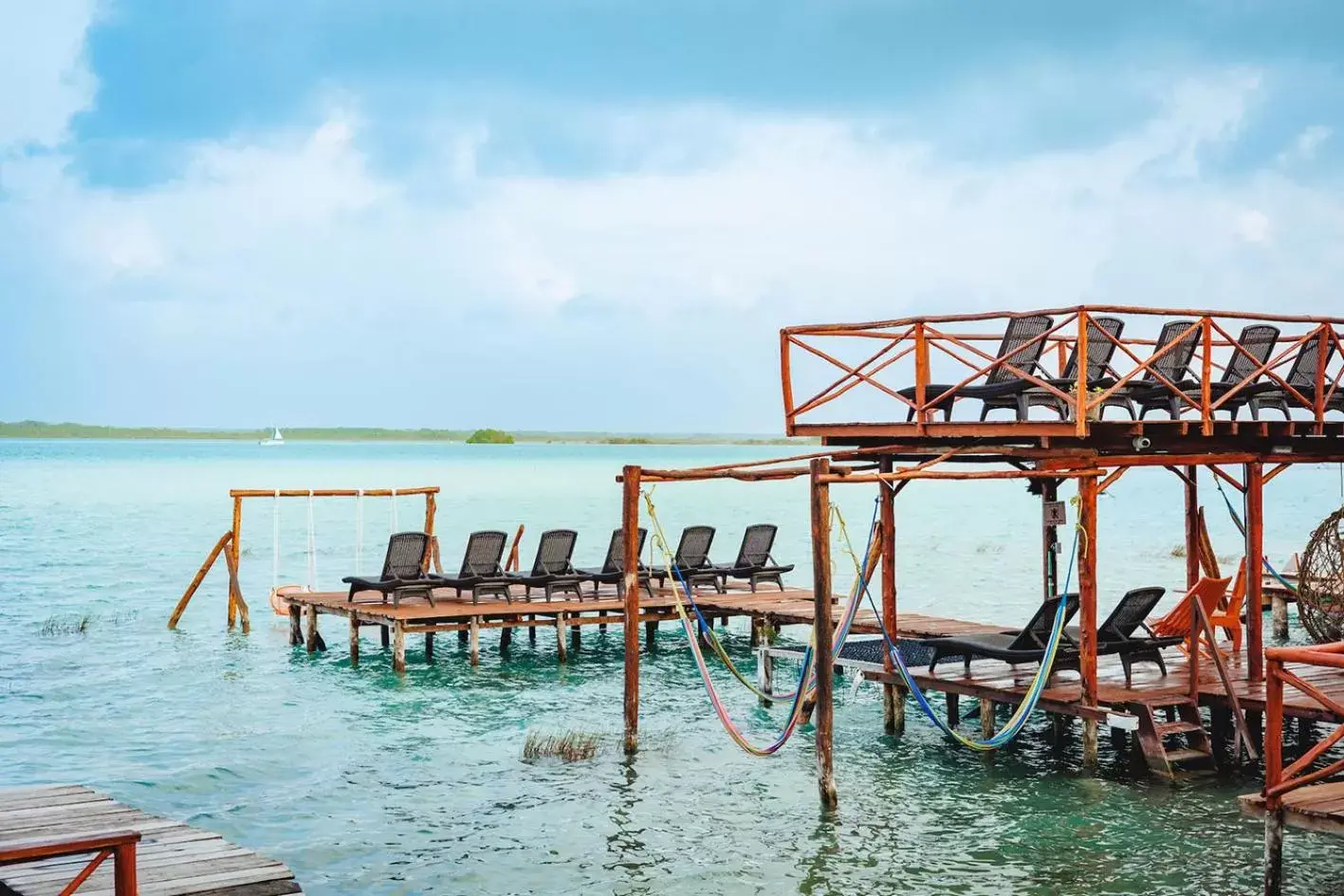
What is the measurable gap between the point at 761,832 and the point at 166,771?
6615mm

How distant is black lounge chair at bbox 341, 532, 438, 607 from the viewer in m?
21.2

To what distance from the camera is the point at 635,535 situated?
48.5 ft

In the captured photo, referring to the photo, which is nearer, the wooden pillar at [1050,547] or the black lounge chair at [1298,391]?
the black lounge chair at [1298,391]

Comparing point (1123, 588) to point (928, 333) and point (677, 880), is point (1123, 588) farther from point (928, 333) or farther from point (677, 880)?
point (677, 880)

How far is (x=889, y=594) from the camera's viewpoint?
15.9 metres

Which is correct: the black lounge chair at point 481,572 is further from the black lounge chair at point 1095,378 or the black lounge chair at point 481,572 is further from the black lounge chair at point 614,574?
the black lounge chair at point 1095,378

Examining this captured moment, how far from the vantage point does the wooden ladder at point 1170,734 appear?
45.1 ft

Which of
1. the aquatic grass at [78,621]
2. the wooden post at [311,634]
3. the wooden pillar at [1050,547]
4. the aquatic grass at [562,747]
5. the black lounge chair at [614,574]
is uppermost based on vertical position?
the wooden pillar at [1050,547]

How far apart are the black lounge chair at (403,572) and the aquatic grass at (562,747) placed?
567 cm

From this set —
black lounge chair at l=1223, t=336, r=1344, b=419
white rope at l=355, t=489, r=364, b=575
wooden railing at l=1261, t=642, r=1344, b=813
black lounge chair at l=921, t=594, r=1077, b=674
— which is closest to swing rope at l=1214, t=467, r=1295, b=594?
black lounge chair at l=1223, t=336, r=1344, b=419

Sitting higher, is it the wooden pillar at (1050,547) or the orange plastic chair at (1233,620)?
the wooden pillar at (1050,547)

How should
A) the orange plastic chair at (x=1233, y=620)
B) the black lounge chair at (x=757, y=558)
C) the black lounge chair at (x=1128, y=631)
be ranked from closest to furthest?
the black lounge chair at (x=1128, y=631) < the orange plastic chair at (x=1233, y=620) < the black lounge chair at (x=757, y=558)

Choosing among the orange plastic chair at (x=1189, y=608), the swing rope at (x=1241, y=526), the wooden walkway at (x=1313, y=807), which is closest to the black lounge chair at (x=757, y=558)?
the swing rope at (x=1241, y=526)

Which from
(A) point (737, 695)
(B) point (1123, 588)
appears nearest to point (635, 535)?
(A) point (737, 695)
